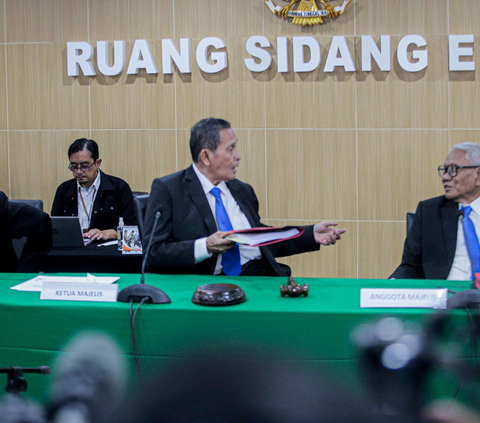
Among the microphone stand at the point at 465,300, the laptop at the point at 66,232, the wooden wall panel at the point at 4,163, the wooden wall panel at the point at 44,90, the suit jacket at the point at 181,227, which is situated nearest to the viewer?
the microphone stand at the point at 465,300

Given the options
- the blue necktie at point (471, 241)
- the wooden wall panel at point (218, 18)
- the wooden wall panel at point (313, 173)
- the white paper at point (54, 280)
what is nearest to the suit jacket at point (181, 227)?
the white paper at point (54, 280)

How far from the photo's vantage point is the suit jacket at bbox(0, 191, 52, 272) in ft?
8.22

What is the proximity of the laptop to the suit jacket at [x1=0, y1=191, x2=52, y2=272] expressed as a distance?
88 cm

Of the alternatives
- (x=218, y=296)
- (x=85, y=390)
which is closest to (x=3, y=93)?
(x=218, y=296)

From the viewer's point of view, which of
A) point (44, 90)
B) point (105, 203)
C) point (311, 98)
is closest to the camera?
point (105, 203)

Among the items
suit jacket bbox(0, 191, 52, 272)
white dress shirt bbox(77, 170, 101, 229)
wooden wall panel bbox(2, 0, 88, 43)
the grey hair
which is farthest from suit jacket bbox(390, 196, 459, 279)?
wooden wall panel bbox(2, 0, 88, 43)

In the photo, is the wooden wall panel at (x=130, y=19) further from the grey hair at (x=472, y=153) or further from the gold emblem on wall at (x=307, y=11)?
the grey hair at (x=472, y=153)

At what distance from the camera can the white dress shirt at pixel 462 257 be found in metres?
2.40

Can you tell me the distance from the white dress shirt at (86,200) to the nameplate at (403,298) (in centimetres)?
301

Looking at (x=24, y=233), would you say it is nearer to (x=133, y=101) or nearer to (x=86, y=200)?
(x=86, y=200)

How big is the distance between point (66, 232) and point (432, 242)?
234 centimetres

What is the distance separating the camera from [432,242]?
2.47 metres

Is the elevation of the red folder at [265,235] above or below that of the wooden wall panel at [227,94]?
below

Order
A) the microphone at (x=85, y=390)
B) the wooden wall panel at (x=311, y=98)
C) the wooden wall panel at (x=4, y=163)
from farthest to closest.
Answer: the wooden wall panel at (x=4, y=163) < the wooden wall panel at (x=311, y=98) < the microphone at (x=85, y=390)
